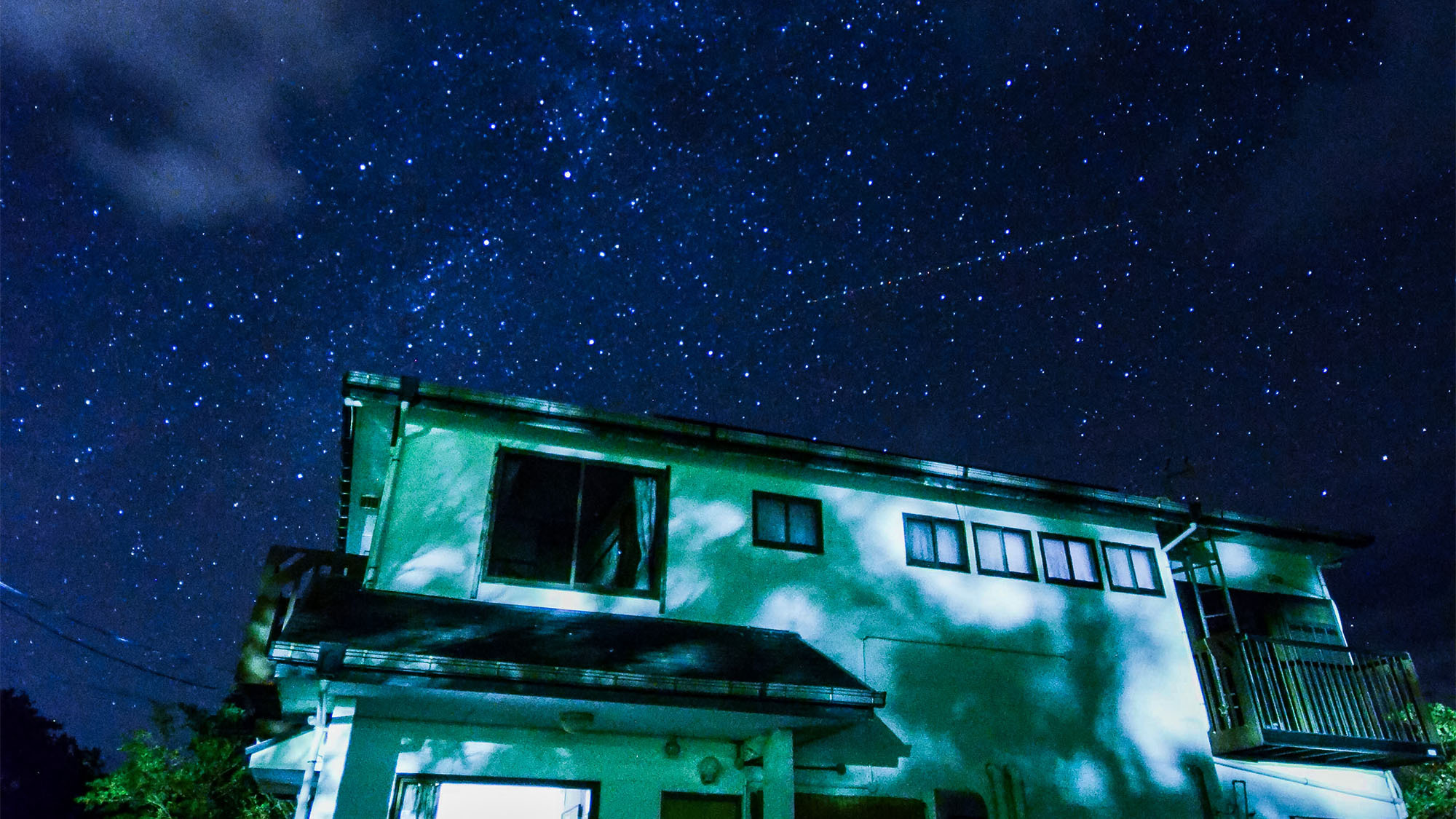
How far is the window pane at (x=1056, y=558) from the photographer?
13375 mm

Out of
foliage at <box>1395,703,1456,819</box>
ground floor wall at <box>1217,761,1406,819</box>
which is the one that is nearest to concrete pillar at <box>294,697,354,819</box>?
ground floor wall at <box>1217,761,1406,819</box>

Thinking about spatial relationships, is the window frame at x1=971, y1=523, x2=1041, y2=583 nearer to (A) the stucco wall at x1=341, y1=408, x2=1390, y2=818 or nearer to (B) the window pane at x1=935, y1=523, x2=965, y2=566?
(A) the stucco wall at x1=341, y1=408, x2=1390, y2=818

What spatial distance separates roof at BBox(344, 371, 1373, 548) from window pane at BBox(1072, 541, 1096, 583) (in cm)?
67

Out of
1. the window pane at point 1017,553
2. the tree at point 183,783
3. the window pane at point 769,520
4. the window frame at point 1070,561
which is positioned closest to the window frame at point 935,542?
the window pane at point 1017,553

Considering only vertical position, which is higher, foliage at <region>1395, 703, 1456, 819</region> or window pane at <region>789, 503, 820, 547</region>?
window pane at <region>789, 503, 820, 547</region>

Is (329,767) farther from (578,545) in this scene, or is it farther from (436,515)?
(578,545)

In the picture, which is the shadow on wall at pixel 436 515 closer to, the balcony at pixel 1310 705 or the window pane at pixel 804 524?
the window pane at pixel 804 524

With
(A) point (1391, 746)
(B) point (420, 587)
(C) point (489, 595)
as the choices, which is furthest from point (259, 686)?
(A) point (1391, 746)

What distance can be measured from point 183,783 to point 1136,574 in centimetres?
2304

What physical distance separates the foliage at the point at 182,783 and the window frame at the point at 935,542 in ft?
59.1

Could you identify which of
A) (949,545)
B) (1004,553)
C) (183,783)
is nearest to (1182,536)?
(1004,553)

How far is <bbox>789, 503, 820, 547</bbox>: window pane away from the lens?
40.0ft

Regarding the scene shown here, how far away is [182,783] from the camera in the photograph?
21125 millimetres

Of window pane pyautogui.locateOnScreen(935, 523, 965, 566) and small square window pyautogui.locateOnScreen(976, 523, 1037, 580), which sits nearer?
window pane pyautogui.locateOnScreen(935, 523, 965, 566)
